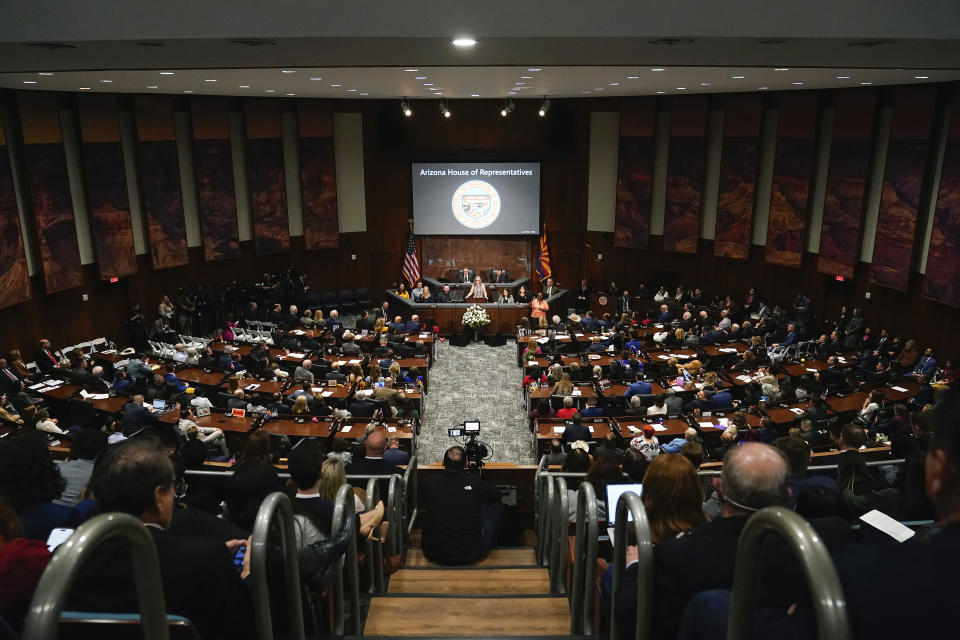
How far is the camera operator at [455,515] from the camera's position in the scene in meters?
6.19

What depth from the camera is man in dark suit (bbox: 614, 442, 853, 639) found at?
82.8 inches

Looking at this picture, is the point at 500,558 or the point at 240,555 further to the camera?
the point at 500,558

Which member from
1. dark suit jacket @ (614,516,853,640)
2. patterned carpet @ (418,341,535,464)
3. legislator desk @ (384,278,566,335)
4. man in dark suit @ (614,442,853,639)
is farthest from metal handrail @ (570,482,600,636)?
legislator desk @ (384,278,566,335)

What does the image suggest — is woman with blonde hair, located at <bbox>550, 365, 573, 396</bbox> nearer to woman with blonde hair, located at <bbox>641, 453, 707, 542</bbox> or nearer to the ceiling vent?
the ceiling vent

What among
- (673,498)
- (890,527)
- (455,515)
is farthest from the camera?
(455,515)

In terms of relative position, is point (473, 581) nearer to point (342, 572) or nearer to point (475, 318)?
point (342, 572)

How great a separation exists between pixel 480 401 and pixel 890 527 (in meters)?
10.1

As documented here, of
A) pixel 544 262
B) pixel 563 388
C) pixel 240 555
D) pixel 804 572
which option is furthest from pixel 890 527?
pixel 544 262

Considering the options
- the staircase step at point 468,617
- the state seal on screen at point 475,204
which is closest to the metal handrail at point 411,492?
the staircase step at point 468,617

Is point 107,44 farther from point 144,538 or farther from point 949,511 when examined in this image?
point 949,511

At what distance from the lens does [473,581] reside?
5410mm

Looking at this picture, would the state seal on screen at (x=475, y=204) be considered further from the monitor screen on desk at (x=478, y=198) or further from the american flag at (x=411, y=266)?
the american flag at (x=411, y=266)

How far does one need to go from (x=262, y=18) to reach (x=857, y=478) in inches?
221

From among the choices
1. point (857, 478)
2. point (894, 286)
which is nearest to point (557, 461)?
point (857, 478)
